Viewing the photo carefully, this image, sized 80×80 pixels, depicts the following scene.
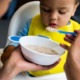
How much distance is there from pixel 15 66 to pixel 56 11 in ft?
1.27

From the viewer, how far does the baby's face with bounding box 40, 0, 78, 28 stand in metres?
1.18

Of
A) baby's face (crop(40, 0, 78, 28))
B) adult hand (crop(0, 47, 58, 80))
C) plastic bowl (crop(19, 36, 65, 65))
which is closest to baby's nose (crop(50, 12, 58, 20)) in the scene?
baby's face (crop(40, 0, 78, 28))

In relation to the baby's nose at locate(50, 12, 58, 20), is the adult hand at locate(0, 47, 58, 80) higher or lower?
lower

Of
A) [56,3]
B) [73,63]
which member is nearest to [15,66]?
[73,63]

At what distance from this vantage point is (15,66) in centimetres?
100

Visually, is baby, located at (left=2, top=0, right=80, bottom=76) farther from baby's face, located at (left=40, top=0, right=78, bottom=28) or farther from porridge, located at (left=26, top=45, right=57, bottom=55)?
porridge, located at (left=26, top=45, right=57, bottom=55)

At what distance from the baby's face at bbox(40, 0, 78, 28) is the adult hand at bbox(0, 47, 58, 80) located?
0.30m

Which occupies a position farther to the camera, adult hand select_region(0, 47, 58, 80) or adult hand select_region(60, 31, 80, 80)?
adult hand select_region(0, 47, 58, 80)

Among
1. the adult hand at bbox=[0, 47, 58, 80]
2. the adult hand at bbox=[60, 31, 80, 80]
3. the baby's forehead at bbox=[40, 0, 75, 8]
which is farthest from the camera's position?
the baby's forehead at bbox=[40, 0, 75, 8]

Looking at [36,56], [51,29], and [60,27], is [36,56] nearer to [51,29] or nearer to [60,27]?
[51,29]

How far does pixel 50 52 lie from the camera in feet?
3.30

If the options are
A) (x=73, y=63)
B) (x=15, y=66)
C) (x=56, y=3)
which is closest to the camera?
(x=73, y=63)

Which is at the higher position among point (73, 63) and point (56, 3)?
point (56, 3)

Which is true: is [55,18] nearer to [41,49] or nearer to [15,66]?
[41,49]
